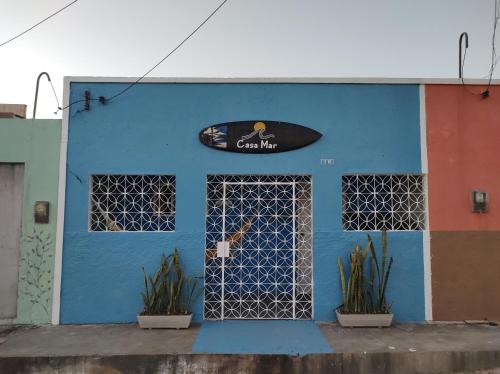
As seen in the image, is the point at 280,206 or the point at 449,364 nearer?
the point at 449,364

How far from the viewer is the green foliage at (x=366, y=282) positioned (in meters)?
5.77

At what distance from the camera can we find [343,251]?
608 cm

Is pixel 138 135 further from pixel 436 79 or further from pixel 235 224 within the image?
pixel 436 79

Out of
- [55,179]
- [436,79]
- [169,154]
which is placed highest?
[436,79]

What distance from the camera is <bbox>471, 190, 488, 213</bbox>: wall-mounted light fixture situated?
20.3ft

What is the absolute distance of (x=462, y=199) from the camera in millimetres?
6246

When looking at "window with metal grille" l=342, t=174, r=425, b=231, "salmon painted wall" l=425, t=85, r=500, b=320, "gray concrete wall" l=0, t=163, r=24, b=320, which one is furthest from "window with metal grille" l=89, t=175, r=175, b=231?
"salmon painted wall" l=425, t=85, r=500, b=320

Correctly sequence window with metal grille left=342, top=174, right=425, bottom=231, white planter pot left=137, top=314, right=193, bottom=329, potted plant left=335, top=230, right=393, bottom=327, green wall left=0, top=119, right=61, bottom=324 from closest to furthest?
white planter pot left=137, top=314, right=193, bottom=329 → potted plant left=335, top=230, right=393, bottom=327 → green wall left=0, top=119, right=61, bottom=324 → window with metal grille left=342, top=174, right=425, bottom=231

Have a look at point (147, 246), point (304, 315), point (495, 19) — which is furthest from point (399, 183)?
point (147, 246)

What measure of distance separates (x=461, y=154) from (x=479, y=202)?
0.81m

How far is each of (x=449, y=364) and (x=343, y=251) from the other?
2009 millimetres

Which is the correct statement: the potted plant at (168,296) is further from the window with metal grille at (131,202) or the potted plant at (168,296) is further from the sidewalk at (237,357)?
the window with metal grille at (131,202)

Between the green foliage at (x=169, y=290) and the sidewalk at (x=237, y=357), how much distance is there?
1.78ft

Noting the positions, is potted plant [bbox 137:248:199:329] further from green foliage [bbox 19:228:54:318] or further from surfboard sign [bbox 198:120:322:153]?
surfboard sign [bbox 198:120:322:153]
